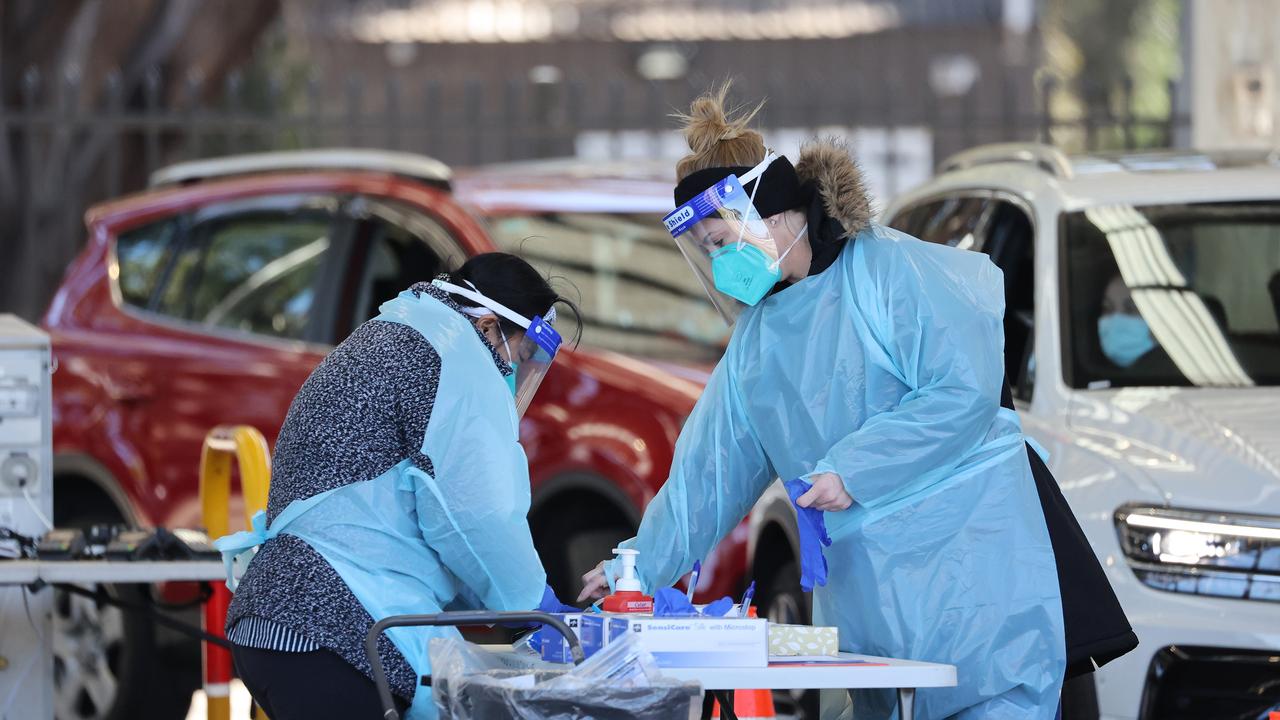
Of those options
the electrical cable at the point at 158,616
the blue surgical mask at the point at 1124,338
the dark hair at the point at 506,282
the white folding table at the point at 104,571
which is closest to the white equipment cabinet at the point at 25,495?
the electrical cable at the point at 158,616

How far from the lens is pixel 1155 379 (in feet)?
19.3

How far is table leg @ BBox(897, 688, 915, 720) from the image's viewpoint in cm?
370

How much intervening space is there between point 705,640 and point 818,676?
8.6 inches

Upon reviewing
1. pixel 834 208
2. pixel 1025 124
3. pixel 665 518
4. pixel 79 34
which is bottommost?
pixel 665 518

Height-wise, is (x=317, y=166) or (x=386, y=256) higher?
(x=317, y=166)

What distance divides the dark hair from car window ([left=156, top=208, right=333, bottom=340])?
4.12 m

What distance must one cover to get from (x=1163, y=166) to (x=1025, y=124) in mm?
4515

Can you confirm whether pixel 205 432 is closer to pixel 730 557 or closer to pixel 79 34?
pixel 730 557

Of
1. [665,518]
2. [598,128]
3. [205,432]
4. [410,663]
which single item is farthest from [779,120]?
[410,663]

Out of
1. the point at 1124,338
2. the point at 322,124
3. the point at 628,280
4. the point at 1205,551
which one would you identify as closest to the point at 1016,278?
the point at 1124,338

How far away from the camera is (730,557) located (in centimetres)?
704

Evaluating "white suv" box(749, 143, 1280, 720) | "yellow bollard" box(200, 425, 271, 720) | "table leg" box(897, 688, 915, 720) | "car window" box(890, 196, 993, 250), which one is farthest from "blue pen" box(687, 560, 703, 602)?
"car window" box(890, 196, 993, 250)

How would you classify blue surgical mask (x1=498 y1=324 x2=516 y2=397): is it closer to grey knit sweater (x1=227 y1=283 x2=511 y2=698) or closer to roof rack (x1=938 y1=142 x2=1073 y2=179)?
grey knit sweater (x1=227 y1=283 x2=511 y2=698)

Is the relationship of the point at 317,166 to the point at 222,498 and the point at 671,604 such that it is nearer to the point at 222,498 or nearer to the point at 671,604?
the point at 222,498
